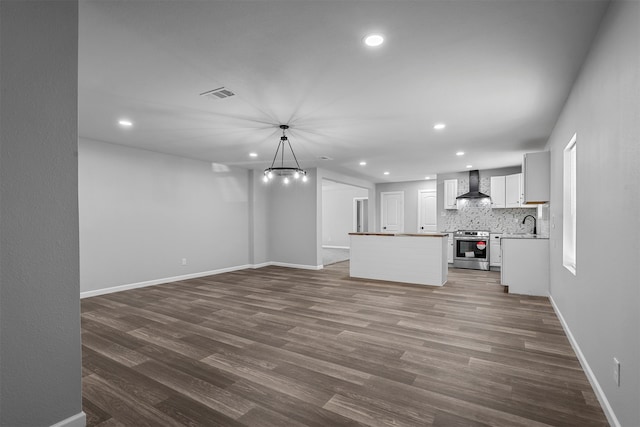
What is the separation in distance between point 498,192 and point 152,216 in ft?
25.4

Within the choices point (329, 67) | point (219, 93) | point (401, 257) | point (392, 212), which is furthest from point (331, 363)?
point (392, 212)

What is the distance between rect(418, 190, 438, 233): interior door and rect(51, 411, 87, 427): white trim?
997cm

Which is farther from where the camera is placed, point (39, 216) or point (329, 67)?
point (329, 67)

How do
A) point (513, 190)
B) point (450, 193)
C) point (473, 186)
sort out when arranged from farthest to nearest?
1. point (450, 193)
2. point (473, 186)
3. point (513, 190)

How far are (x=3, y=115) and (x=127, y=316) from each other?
3.26m

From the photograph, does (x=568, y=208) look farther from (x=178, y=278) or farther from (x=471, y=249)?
(x=178, y=278)

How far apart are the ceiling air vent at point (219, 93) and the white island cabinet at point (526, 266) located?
15.9 feet

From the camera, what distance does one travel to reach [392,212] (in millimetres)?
11484

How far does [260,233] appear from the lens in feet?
28.2

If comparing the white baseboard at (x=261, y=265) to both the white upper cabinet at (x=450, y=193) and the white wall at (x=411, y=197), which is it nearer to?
the white wall at (x=411, y=197)

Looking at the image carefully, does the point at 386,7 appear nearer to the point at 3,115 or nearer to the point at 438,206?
the point at 3,115

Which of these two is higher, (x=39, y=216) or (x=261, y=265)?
(x=39, y=216)

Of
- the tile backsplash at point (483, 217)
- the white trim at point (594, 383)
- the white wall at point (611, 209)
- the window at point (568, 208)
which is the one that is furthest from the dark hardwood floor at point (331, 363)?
the tile backsplash at point (483, 217)

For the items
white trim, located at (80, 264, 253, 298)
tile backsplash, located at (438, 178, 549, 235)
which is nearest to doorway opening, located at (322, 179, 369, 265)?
tile backsplash, located at (438, 178, 549, 235)
